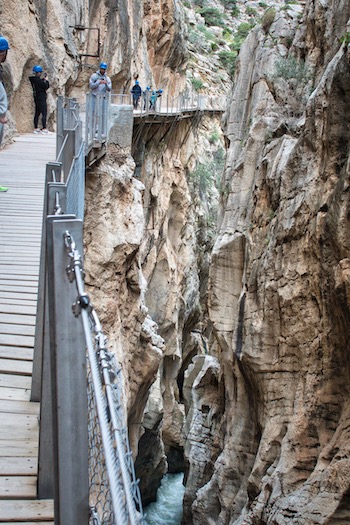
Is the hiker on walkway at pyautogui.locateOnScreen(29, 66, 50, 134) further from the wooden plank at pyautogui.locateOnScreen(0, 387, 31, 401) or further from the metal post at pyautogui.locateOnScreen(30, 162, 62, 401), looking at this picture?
the wooden plank at pyautogui.locateOnScreen(0, 387, 31, 401)

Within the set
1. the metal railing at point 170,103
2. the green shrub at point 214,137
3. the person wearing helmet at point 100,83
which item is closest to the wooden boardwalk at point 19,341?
the person wearing helmet at point 100,83

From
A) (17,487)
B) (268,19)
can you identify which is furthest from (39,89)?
(17,487)

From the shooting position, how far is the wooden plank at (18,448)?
11.4 feet

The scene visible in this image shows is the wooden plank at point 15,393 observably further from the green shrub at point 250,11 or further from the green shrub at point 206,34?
the green shrub at point 250,11

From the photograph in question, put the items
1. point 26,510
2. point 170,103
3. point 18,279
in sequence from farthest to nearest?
point 170,103
point 18,279
point 26,510

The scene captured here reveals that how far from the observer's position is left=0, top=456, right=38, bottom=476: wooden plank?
3309mm

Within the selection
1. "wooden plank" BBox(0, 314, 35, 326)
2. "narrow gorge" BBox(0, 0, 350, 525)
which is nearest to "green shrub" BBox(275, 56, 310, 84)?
"narrow gorge" BBox(0, 0, 350, 525)

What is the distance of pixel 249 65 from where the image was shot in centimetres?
1694

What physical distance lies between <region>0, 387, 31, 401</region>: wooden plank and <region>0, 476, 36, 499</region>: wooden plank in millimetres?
819

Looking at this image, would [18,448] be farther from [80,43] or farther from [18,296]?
[80,43]

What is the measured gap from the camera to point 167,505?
21672mm

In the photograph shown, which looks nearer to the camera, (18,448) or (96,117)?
(18,448)

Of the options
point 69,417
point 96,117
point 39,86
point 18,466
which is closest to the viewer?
point 69,417

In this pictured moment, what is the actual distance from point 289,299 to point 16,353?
257 inches
